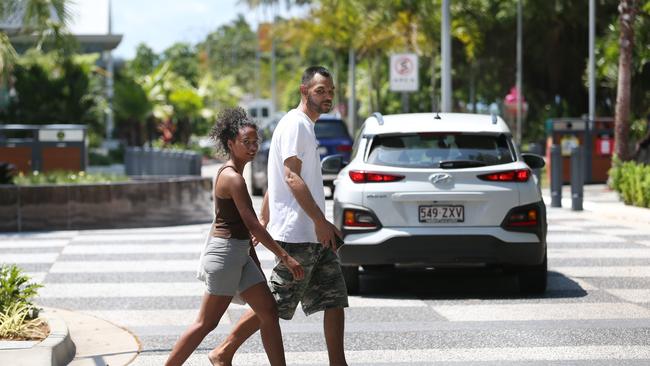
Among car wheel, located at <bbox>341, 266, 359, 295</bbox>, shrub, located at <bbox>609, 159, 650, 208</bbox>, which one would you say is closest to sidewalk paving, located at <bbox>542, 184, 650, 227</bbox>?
shrub, located at <bbox>609, 159, 650, 208</bbox>

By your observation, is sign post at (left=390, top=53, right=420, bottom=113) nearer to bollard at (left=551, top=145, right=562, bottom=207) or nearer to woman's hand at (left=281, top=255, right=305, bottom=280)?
bollard at (left=551, top=145, right=562, bottom=207)

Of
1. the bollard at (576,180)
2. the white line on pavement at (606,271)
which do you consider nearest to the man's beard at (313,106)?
the white line on pavement at (606,271)

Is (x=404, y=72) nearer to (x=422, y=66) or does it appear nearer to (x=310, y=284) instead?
(x=422, y=66)

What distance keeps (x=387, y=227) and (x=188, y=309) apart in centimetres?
175

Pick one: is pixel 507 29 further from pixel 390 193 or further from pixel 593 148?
pixel 390 193

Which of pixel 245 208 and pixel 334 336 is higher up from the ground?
pixel 245 208

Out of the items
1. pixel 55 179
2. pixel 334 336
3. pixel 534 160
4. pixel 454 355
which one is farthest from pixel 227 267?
pixel 55 179

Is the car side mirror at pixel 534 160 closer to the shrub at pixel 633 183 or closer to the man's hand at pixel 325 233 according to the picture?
the man's hand at pixel 325 233

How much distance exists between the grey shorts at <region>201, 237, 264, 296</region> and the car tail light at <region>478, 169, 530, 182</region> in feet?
14.2

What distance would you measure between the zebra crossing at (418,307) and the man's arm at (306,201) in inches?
53.1

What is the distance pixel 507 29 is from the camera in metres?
48.9

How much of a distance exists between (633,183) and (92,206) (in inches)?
336

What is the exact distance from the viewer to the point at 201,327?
20.9 ft

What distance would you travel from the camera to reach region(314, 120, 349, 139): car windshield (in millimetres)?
26111
